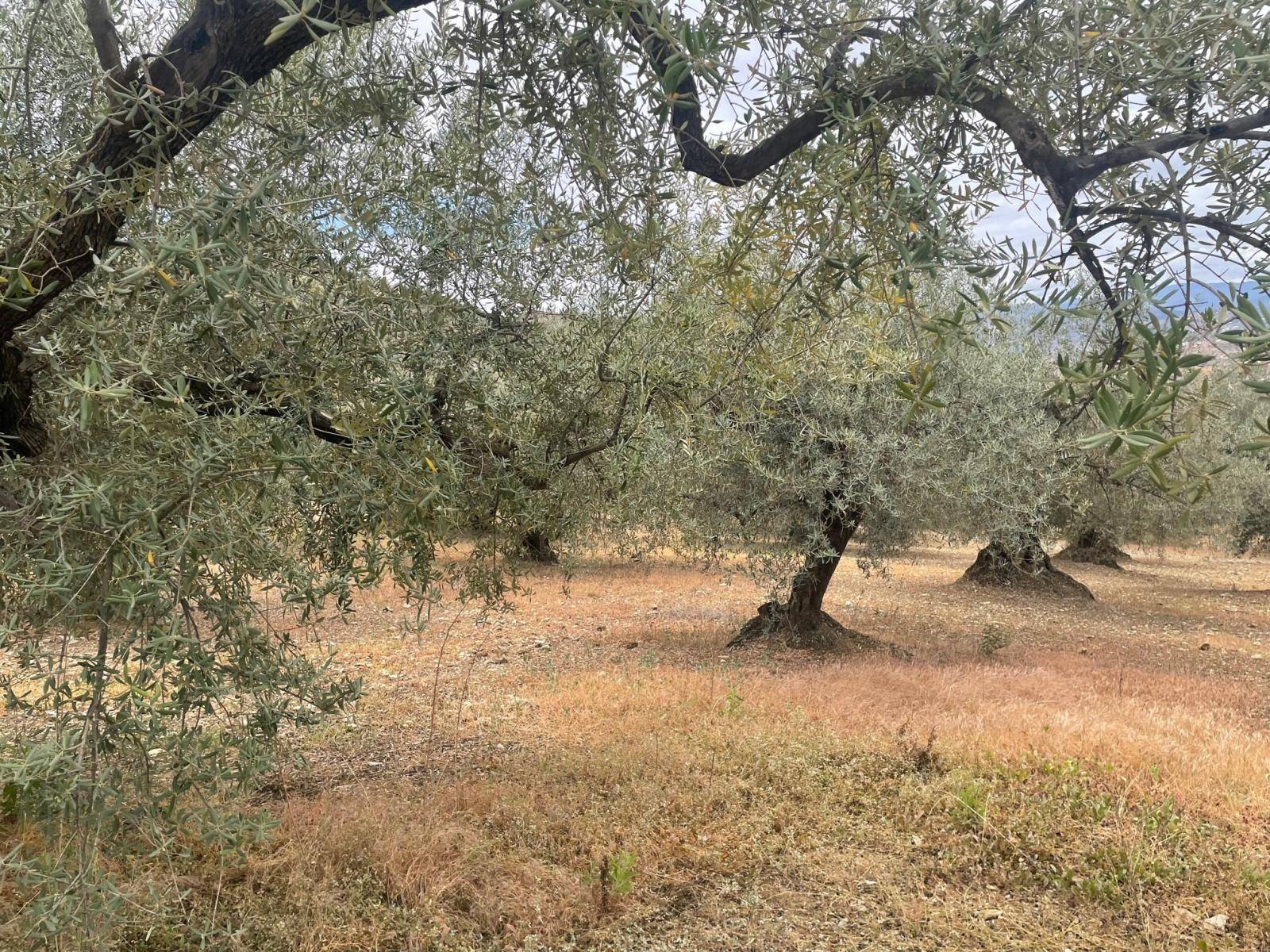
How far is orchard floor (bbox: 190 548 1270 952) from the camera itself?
5.34m

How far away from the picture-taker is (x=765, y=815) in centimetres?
675

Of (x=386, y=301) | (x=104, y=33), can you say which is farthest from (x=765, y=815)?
(x=104, y=33)

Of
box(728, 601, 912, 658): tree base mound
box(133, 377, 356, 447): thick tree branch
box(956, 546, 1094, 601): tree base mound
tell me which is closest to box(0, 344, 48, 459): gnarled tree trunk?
box(133, 377, 356, 447): thick tree branch

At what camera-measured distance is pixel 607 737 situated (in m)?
8.53

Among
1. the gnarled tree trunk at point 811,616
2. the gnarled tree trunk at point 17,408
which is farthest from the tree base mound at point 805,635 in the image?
the gnarled tree trunk at point 17,408

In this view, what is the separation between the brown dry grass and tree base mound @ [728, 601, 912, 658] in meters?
1.80

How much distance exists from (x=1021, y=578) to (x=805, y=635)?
1489 centimetres

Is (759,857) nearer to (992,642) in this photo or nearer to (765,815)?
(765,815)

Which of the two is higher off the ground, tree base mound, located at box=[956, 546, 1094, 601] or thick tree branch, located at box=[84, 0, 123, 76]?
thick tree branch, located at box=[84, 0, 123, 76]

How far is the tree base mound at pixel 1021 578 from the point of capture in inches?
962

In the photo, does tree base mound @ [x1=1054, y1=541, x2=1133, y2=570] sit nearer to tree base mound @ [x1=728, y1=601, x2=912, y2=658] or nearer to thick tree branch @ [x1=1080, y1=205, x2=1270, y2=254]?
tree base mound @ [x1=728, y1=601, x2=912, y2=658]

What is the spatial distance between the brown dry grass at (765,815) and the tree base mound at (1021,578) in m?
12.4

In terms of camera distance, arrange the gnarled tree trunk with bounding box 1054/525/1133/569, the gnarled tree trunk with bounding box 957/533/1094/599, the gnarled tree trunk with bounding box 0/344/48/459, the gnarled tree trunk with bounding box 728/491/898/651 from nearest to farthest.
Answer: the gnarled tree trunk with bounding box 0/344/48/459 < the gnarled tree trunk with bounding box 728/491/898/651 < the gnarled tree trunk with bounding box 957/533/1094/599 < the gnarled tree trunk with bounding box 1054/525/1133/569

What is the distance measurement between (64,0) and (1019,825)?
8851mm
